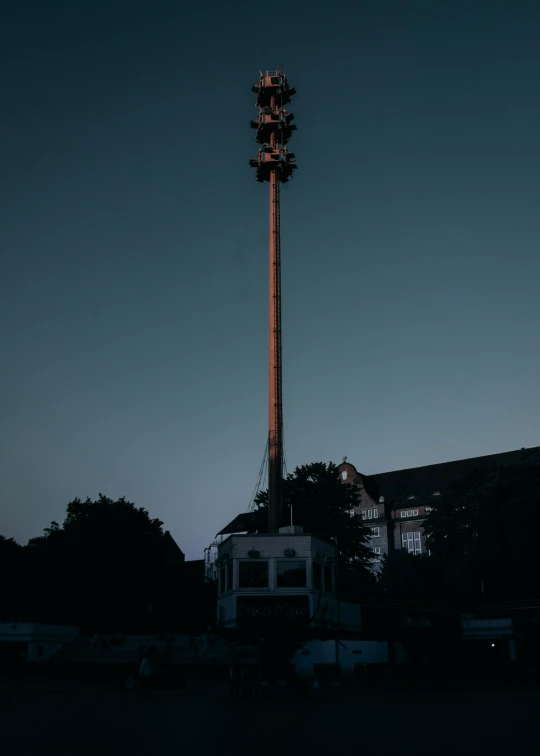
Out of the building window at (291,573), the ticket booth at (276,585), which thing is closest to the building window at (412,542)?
the ticket booth at (276,585)

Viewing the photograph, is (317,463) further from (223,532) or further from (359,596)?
(223,532)

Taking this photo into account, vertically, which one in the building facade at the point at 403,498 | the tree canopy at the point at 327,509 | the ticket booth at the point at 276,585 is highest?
the building facade at the point at 403,498

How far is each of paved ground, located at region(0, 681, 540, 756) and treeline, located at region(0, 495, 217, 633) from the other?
126ft

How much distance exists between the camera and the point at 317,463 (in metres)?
80.3

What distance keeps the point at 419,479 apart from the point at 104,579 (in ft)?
243

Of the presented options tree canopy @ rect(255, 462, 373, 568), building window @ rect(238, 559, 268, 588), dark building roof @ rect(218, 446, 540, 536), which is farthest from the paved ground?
dark building roof @ rect(218, 446, 540, 536)

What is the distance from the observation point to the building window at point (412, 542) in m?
121

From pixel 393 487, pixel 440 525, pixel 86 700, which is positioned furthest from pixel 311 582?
pixel 393 487

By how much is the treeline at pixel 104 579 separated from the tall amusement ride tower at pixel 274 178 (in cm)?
2134

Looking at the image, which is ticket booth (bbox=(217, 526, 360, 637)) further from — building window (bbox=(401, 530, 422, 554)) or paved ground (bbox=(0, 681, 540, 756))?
building window (bbox=(401, 530, 422, 554))

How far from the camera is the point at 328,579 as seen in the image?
49938 mm

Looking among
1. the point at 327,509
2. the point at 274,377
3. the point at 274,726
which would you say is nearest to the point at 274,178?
the point at 274,377

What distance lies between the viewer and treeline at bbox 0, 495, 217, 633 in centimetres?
6944

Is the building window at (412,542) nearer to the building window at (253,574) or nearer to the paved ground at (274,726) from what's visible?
the building window at (253,574)
